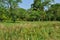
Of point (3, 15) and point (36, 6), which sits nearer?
point (3, 15)

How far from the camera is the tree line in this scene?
5191cm

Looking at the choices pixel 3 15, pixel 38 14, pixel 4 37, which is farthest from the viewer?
pixel 38 14

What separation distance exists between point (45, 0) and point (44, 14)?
465cm

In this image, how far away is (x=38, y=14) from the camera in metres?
59.9

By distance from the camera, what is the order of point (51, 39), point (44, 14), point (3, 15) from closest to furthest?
point (51, 39)
point (3, 15)
point (44, 14)

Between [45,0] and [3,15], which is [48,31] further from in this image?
[45,0]

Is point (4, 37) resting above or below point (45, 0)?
below

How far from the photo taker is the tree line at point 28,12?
170 ft

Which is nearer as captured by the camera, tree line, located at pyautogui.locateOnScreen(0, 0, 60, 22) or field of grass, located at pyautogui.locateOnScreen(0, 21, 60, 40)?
field of grass, located at pyautogui.locateOnScreen(0, 21, 60, 40)

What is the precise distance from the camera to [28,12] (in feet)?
197

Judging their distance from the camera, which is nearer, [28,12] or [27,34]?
[27,34]

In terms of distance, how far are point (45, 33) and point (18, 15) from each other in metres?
46.3

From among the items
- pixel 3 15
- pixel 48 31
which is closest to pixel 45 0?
pixel 3 15

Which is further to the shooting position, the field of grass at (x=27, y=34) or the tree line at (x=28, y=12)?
the tree line at (x=28, y=12)
